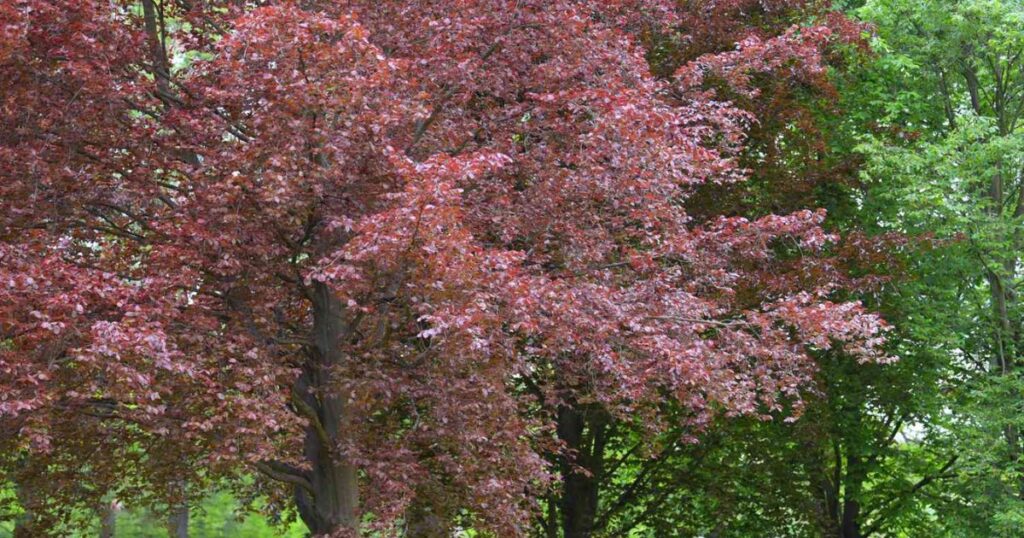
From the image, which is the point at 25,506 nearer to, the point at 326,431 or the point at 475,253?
the point at 326,431

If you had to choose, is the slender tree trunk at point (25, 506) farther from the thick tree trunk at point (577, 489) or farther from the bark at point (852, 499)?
the bark at point (852, 499)

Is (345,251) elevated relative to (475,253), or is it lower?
lower

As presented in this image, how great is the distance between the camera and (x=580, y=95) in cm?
1069

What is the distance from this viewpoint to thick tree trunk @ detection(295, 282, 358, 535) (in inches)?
416

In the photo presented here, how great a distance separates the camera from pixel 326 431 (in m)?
11.1

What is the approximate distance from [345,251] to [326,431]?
9.88ft

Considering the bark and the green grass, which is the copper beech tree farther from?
A: the green grass

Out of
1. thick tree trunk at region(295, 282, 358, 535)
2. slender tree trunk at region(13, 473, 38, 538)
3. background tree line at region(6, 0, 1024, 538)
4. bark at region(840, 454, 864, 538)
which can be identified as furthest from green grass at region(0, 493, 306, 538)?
thick tree trunk at region(295, 282, 358, 535)

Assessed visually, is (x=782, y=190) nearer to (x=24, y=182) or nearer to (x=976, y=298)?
(x=976, y=298)

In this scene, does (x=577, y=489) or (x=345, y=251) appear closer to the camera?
(x=345, y=251)

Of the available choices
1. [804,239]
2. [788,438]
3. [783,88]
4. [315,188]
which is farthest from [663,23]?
[315,188]

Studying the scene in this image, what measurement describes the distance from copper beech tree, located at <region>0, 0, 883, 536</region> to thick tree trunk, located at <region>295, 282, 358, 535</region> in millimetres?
29

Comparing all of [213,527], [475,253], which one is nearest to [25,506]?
[475,253]

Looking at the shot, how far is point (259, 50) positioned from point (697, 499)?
10.5m
